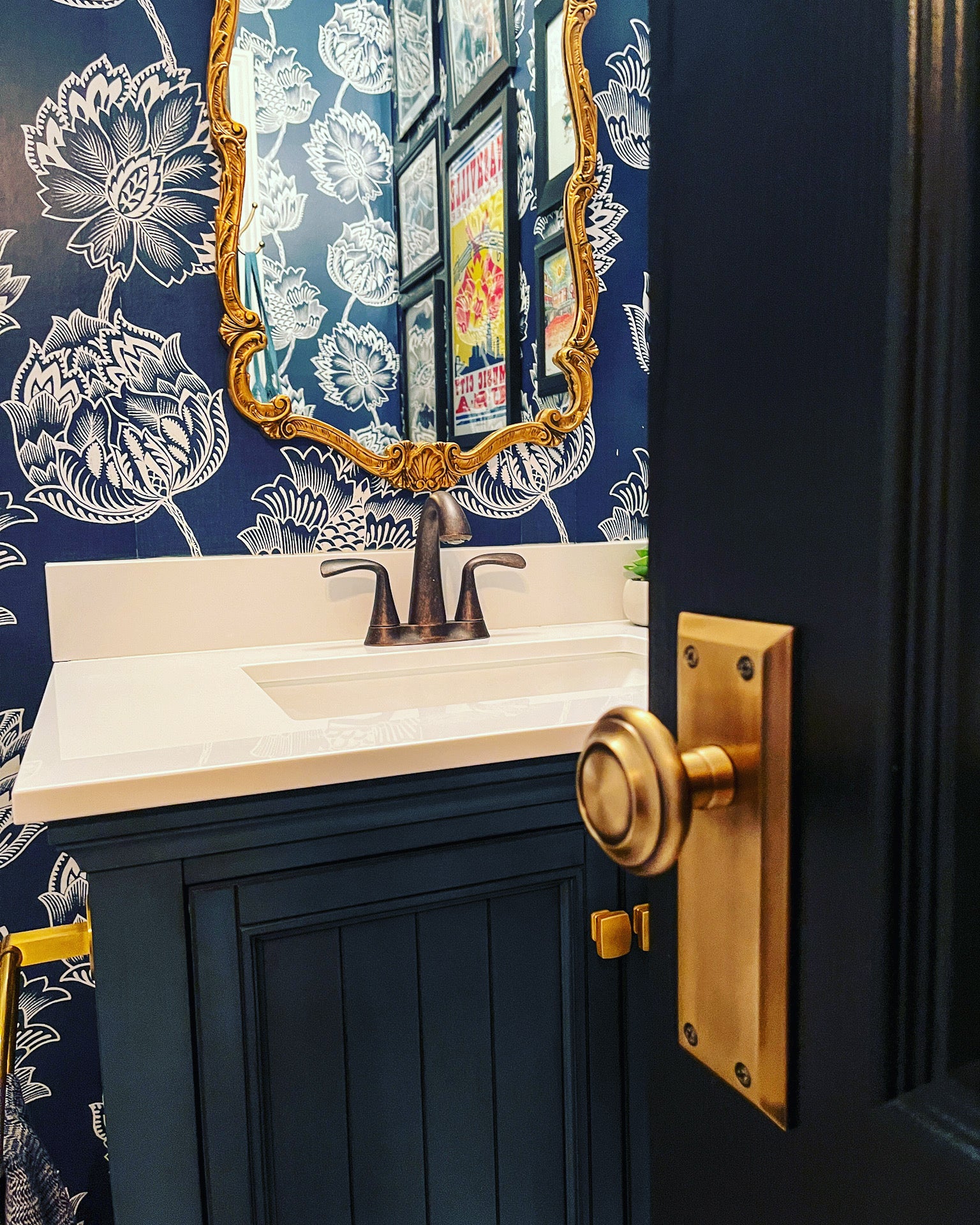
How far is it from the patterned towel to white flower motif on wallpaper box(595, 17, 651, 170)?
5.30ft

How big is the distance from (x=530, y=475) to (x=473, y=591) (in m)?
0.26

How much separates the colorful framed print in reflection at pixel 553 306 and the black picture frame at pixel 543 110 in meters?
0.06

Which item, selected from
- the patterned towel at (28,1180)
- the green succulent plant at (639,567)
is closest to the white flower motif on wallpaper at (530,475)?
the green succulent plant at (639,567)

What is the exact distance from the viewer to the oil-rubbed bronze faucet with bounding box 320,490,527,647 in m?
1.23

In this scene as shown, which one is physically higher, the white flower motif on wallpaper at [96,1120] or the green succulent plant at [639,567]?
the green succulent plant at [639,567]

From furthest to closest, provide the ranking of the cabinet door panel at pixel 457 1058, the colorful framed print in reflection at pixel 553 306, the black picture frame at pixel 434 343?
the colorful framed print in reflection at pixel 553 306 → the black picture frame at pixel 434 343 → the cabinet door panel at pixel 457 1058

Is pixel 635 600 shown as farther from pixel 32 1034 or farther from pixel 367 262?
pixel 32 1034

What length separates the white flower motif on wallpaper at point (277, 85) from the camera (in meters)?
1.21

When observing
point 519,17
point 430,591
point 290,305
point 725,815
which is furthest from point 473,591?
point 725,815

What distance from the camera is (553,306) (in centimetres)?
143

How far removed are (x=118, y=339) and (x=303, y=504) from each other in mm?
323

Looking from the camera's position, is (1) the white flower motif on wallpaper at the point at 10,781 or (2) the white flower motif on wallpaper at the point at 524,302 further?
(2) the white flower motif on wallpaper at the point at 524,302

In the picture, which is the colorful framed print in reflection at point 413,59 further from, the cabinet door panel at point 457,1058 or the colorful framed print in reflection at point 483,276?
the cabinet door panel at point 457,1058

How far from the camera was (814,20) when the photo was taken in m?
0.20
